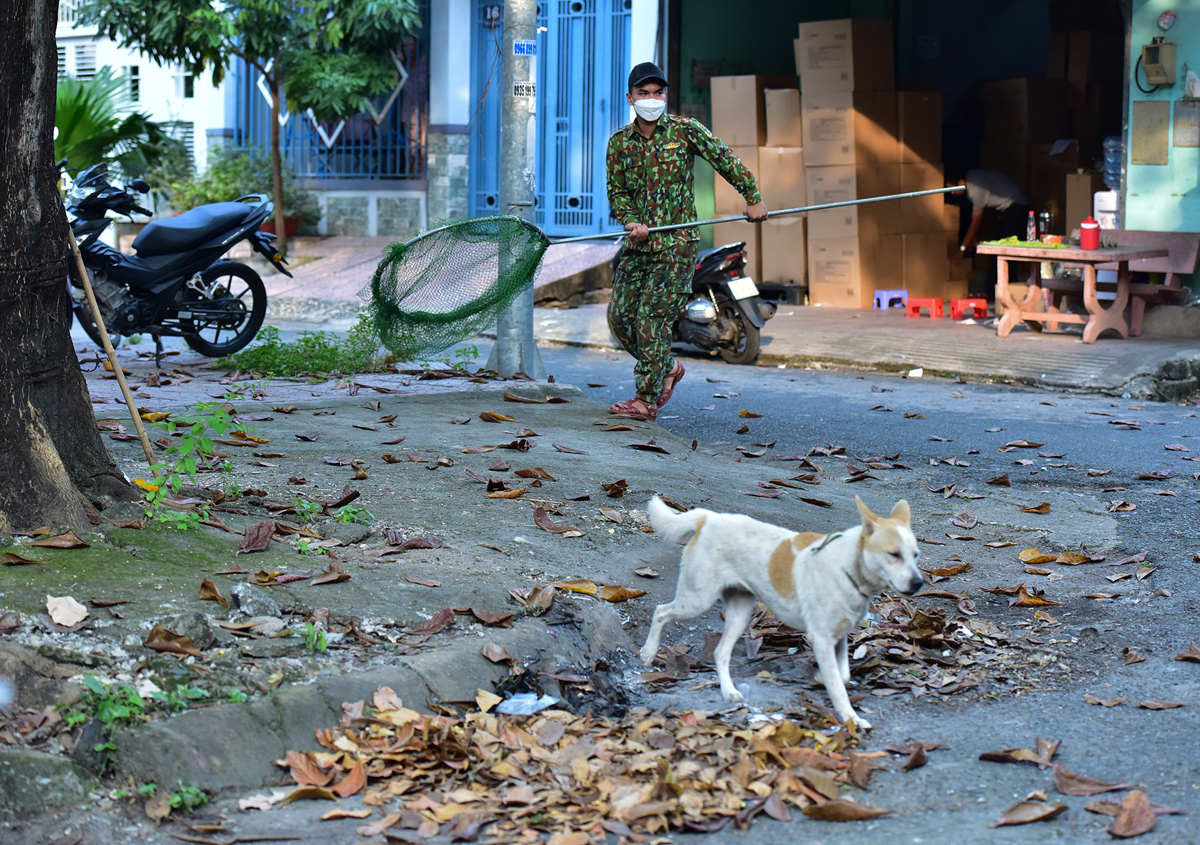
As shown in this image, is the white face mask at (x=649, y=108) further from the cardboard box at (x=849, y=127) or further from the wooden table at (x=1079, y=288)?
the cardboard box at (x=849, y=127)

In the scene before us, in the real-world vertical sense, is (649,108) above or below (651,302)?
above

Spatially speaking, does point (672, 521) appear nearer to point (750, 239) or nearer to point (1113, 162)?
point (1113, 162)

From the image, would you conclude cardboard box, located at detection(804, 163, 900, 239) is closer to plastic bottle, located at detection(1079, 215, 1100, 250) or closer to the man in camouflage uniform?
plastic bottle, located at detection(1079, 215, 1100, 250)

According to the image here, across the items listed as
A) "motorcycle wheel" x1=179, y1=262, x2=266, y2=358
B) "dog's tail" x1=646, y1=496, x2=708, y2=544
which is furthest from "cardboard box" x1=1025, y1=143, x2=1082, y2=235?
"dog's tail" x1=646, y1=496, x2=708, y2=544

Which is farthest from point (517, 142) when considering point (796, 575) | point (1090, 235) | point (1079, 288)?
point (1079, 288)

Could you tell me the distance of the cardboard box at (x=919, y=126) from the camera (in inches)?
516

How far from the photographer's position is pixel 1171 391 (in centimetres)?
859

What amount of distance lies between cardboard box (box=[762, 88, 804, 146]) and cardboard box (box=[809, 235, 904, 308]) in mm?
1138

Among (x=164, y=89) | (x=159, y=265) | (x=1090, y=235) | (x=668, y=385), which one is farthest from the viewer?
(x=164, y=89)

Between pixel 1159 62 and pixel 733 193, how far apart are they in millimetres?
4566

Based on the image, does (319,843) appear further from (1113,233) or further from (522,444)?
(1113,233)

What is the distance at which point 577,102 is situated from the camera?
14.9m

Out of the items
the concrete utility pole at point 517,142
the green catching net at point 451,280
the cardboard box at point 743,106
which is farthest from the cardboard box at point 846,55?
the green catching net at point 451,280

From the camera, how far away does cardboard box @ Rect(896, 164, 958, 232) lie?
13.2 m
